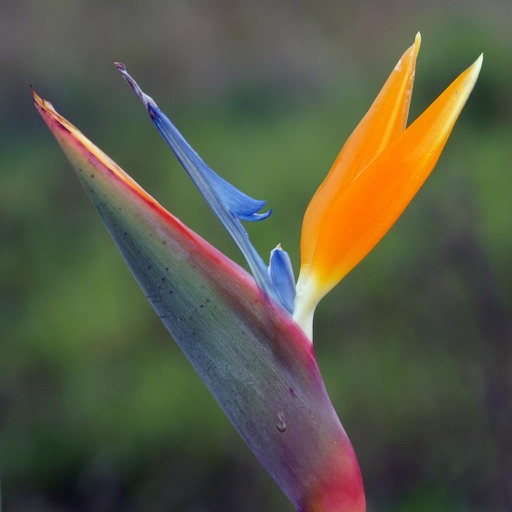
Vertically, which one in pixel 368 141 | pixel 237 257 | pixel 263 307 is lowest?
pixel 237 257

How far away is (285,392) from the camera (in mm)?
618

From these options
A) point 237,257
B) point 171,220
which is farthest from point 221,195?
point 237,257

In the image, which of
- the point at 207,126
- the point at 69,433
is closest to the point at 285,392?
the point at 69,433

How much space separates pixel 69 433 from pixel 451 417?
827 mm

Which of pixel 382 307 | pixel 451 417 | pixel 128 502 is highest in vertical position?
pixel 382 307

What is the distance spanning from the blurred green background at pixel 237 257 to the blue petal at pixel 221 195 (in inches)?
38.4

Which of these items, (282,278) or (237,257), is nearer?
(282,278)

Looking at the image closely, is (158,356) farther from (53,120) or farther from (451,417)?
(53,120)

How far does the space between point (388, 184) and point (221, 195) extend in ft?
0.38

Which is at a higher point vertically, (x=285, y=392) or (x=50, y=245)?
(x=285, y=392)

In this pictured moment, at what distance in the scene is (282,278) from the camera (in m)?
0.64

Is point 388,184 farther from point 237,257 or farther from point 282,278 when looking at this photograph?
point 237,257

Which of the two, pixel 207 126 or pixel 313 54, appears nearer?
pixel 207 126

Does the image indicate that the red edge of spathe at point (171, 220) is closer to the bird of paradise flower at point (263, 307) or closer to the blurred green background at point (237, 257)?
the bird of paradise flower at point (263, 307)
